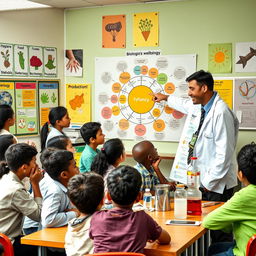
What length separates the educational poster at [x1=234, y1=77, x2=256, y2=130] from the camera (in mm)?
4637

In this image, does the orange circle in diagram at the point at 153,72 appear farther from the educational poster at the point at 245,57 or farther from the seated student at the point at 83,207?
the seated student at the point at 83,207

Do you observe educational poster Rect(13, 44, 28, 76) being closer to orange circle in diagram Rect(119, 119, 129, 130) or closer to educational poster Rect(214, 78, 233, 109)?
orange circle in diagram Rect(119, 119, 129, 130)

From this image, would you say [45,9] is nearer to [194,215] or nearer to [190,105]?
[190,105]

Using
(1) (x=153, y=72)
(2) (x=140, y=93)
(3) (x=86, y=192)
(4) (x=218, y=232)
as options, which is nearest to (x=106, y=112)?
(2) (x=140, y=93)

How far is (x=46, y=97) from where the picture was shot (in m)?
5.46

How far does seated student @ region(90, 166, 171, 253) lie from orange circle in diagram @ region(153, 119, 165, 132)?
264cm

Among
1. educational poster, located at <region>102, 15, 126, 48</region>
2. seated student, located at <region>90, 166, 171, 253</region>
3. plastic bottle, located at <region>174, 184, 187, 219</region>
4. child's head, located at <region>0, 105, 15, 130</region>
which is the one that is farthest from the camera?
educational poster, located at <region>102, 15, 126, 48</region>

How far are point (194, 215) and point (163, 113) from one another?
206 cm

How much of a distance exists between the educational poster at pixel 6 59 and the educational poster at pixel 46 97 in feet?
1.47

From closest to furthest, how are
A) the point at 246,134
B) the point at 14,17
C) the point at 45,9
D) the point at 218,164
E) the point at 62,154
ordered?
the point at 62,154 → the point at 218,164 → the point at 246,134 → the point at 14,17 → the point at 45,9

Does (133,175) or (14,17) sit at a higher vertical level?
(14,17)

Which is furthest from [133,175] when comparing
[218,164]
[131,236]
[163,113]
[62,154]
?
[163,113]

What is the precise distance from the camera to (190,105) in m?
4.74

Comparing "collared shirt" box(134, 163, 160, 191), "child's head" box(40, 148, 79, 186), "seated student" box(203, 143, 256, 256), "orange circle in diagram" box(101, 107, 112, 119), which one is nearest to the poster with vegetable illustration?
"orange circle in diagram" box(101, 107, 112, 119)
